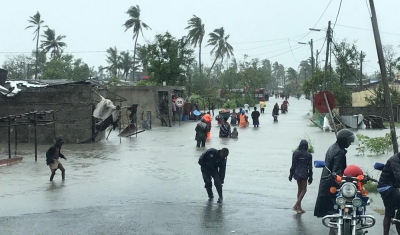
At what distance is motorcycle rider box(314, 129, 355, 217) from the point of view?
835 centimetres

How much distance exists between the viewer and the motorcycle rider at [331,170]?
8.35m

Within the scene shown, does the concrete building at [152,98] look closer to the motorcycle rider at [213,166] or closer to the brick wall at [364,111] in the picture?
the brick wall at [364,111]

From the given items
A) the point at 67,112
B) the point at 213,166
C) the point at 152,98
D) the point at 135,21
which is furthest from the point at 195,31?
the point at 213,166

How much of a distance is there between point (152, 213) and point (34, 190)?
168 inches

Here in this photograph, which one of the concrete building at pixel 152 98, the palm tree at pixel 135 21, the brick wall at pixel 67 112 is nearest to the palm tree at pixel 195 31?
the palm tree at pixel 135 21

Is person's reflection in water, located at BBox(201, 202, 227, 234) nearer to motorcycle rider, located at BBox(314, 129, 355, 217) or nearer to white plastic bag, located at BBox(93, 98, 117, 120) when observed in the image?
motorcycle rider, located at BBox(314, 129, 355, 217)

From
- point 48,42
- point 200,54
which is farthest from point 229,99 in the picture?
point 48,42

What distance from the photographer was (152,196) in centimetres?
1300

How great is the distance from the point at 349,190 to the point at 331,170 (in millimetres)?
1931

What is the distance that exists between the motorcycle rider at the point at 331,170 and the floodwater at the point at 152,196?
1130mm

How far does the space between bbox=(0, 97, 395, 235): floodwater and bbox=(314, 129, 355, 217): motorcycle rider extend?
1.13 metres

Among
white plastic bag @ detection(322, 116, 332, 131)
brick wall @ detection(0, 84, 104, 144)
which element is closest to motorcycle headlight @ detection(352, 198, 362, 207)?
brick wall @ detection(0, 84, 104, 144)

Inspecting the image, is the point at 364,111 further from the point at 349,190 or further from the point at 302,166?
the point at 349,190

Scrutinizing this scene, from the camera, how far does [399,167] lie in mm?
7375
